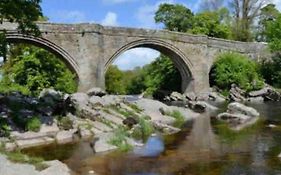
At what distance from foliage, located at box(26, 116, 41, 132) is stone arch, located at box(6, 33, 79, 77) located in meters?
19.0

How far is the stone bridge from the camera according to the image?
4722 centimetres

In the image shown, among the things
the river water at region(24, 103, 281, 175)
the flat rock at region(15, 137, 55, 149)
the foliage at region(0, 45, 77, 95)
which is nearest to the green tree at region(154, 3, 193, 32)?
the foliage at region(0, 45, 77, 95)

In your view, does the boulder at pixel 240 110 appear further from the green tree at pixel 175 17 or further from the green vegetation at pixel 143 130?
the green tree at pixel 175 17

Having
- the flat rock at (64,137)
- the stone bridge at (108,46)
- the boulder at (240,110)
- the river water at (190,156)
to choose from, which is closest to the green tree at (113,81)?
the stone bridge at (108,46)

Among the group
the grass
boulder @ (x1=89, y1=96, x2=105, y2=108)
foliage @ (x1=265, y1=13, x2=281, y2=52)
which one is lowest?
the grass

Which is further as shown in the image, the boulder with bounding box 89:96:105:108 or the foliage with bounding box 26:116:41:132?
the boulder with bounding box 89:96:105:108

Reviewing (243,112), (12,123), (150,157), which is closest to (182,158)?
(150,157)

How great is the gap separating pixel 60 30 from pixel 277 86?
30.2 meters

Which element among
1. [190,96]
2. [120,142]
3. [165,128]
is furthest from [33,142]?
[190,96]

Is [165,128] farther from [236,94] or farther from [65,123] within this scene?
[236,94]

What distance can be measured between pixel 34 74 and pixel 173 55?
1967 centimetres

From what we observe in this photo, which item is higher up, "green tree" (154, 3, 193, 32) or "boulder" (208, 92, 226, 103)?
"green tree" (154, 3, 193, 32)

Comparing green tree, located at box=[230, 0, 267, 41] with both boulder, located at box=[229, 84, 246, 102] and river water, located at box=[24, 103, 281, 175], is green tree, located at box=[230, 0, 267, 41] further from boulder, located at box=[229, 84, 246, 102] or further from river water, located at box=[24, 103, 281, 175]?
river water, located at box=[24, 103, 281, 175]

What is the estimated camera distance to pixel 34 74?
45.8 metres
